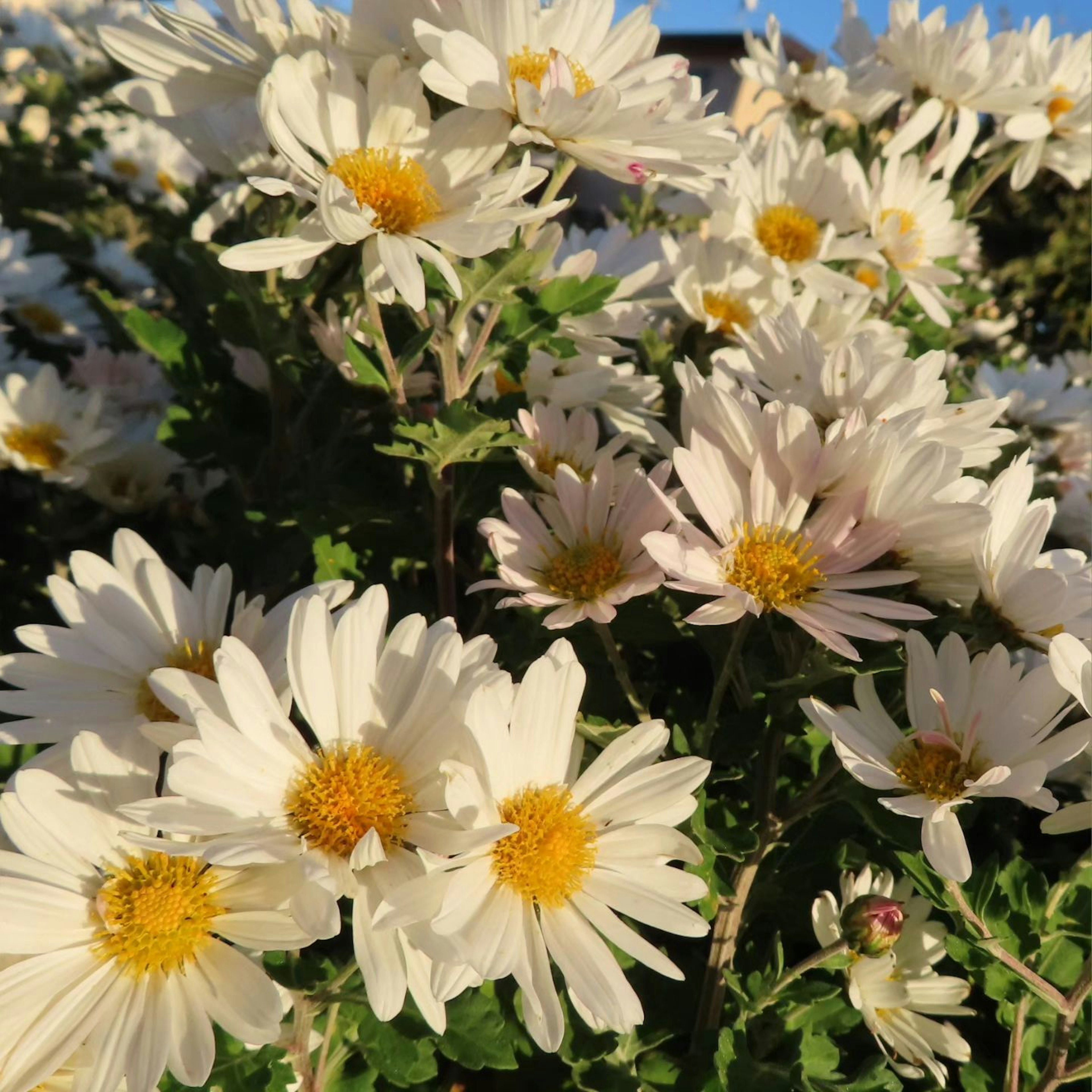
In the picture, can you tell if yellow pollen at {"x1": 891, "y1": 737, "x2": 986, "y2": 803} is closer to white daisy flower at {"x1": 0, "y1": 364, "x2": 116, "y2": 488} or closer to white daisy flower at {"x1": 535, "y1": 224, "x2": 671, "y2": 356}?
white daisy flower at {"x1": 535, "y1": 224, "x2": 671, "y2": 356}

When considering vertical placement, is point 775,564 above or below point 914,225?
below

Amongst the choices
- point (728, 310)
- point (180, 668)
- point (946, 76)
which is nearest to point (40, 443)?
point (180, 668)

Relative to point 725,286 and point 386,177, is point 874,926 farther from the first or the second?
point 725,286

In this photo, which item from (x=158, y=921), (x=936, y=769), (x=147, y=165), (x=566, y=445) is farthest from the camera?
(x=147, y=165)

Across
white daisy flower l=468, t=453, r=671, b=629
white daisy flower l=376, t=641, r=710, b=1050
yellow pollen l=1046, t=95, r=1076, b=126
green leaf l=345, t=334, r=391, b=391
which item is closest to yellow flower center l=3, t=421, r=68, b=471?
green leaf l=345, t=334, r=391, b=391

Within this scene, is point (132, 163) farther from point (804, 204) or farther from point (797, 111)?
point (804, 204)

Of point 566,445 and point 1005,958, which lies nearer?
point 1005,958

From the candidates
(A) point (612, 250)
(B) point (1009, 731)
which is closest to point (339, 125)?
(A) point (612, 250)

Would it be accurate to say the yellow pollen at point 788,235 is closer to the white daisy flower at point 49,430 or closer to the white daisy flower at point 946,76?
the white daisy flower at point 946,76
